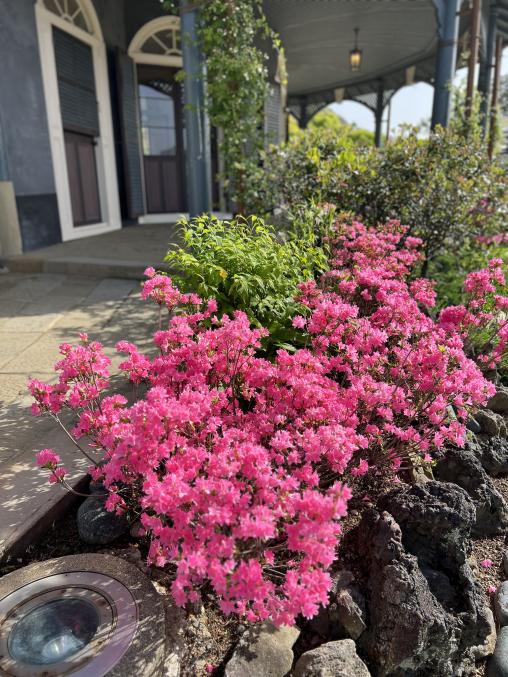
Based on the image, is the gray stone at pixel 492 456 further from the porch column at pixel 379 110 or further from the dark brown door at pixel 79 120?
the porch column at pixel 379 110

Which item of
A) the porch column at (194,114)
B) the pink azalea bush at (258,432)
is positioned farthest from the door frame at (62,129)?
the pink azalea bush at (258,432)

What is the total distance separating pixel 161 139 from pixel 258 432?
9.69 m

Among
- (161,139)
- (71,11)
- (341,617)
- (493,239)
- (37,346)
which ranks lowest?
(341,617)

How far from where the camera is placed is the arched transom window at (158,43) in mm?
9133

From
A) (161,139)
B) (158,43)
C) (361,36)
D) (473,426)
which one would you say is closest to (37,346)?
(473,426)

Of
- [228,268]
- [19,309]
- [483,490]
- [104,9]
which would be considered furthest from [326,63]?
[483,490]

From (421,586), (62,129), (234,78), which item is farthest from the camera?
(62,129)

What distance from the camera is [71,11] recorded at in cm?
757

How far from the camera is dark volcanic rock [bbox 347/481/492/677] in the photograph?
162 centimetres

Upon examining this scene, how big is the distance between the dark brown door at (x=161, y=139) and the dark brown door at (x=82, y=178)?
5.62ft

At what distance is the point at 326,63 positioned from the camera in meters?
13.3

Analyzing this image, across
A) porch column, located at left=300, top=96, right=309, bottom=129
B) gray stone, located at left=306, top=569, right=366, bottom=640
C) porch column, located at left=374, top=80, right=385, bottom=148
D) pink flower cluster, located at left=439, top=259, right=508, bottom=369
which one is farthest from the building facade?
porch column, located at left=300, top=96, right=309, bottom=129

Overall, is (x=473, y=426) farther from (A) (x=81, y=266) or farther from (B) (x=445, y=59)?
(B) (x=445, y=59)

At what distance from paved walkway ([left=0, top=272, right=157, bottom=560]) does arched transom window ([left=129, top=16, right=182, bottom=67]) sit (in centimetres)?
552
